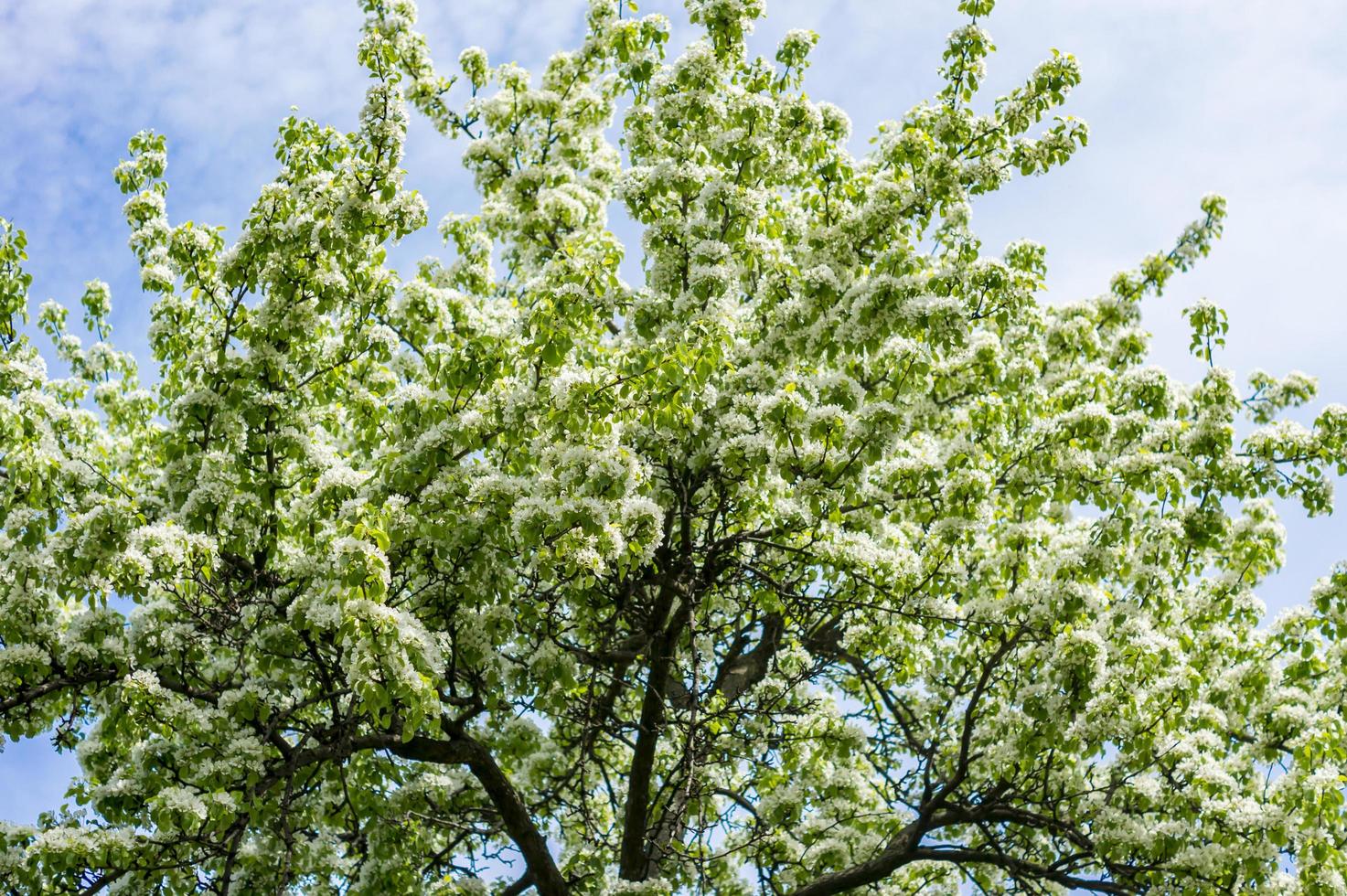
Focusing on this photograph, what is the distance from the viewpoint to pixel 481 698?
414 inches

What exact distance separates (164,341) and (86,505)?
3014 millimetres

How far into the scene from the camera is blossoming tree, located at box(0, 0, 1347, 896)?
28.5 feet

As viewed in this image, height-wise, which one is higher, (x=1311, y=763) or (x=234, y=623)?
(x=234, y=623)

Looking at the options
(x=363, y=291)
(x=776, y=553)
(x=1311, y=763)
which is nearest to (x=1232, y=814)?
(x=1311, y=763)

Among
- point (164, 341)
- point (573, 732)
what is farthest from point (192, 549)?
point (573, 732)

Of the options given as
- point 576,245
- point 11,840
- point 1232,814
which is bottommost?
point 1232,814

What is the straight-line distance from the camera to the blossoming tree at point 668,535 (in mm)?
8672

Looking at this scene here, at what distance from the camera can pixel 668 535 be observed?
10.3m

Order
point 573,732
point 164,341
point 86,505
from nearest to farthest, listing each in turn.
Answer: point 86,505 < point 164,341 < point 573,732

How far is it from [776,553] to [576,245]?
3.10 meters

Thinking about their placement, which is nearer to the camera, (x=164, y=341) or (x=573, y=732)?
(x=164, y=341)

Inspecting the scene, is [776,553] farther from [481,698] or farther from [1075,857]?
[1075,857]

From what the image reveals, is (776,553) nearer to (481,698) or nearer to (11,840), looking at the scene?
(481,698)

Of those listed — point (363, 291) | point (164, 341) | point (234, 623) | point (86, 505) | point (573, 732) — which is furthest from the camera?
point (573, 732)
